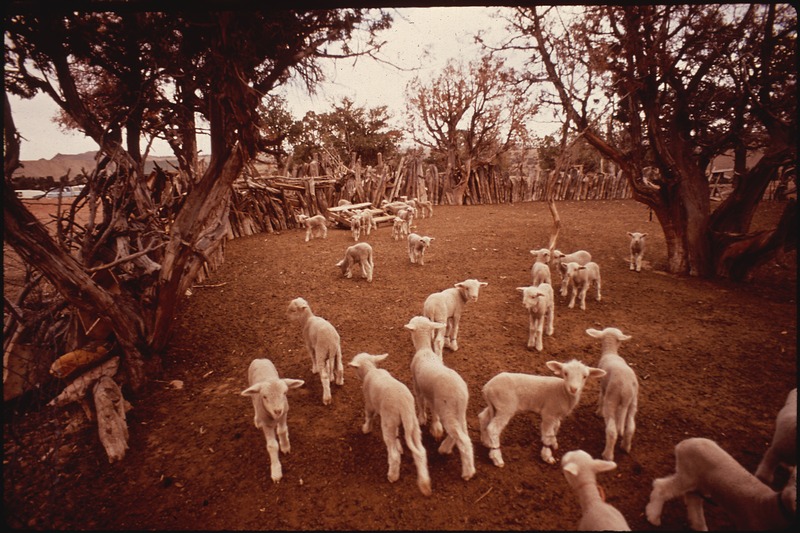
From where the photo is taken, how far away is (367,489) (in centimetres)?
323

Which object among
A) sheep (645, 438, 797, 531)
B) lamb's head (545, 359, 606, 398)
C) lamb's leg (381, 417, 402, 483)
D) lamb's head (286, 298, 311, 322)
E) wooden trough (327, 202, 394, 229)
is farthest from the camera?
wooden trough (327, 202, 394, 229)

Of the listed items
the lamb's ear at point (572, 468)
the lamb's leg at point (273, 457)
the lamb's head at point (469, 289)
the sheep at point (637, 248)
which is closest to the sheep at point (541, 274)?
the lamb's head at point (469, 289)

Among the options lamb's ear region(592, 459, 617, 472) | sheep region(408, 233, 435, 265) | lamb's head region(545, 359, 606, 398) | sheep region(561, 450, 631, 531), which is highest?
sheep region(408, 233, 435, 265)

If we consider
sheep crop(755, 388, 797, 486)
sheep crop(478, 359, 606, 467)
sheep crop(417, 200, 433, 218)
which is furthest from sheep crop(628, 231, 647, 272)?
sheep crop(417, 200, 433, 218)

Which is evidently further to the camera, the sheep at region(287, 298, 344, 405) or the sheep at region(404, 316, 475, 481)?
the sheep at region(287, 298, 344, 405)

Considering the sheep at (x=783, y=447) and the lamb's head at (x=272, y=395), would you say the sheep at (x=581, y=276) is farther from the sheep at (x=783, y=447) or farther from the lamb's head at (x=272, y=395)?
the lamb's head at (x=272, y=395)

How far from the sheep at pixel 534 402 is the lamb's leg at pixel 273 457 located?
205cm

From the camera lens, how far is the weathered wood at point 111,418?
3.67 meters

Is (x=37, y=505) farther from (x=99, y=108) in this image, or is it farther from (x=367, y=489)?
(x=99, y=108)

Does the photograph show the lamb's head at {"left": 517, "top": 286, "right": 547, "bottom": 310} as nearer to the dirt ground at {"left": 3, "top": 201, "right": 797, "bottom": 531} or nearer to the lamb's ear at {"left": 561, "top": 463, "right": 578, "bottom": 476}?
the dirt ground at {"left": 3, "top": 201, "right": 797, "bottom": 531}

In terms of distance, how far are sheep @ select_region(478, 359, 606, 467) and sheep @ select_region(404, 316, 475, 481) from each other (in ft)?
0.84

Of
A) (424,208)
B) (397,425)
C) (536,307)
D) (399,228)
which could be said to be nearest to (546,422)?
(397,425)

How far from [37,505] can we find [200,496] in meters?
1.42

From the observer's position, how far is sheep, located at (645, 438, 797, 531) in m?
2.29
